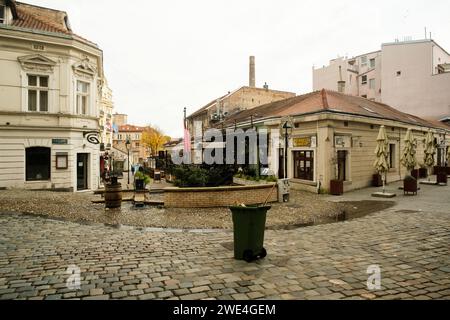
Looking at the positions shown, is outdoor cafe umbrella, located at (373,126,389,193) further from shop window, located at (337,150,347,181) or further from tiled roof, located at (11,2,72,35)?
tiled roof, located at (11,2,72,35)

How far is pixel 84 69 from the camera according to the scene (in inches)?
739

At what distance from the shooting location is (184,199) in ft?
37.5

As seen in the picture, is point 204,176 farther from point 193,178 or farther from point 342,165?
point 342,165

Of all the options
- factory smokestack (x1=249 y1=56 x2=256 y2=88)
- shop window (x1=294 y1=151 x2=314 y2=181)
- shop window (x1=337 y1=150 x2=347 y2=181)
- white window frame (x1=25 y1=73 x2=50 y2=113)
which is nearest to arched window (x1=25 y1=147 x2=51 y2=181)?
white window frame (x1=25 y1=73 x2=50 y2=113)

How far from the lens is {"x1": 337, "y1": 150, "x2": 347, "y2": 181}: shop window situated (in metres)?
17.7

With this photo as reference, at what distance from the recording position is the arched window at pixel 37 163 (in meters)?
17.0

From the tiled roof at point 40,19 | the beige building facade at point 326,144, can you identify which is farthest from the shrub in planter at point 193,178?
the tiled roof at point 40,19

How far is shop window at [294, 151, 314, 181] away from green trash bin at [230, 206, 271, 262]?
1280 centimetres

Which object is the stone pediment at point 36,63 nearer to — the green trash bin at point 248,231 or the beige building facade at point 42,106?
the beige building facade at point 42,106

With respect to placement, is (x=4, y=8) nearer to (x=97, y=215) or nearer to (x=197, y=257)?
(x=97, y=215)

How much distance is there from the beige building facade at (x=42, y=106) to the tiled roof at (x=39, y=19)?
56mm
